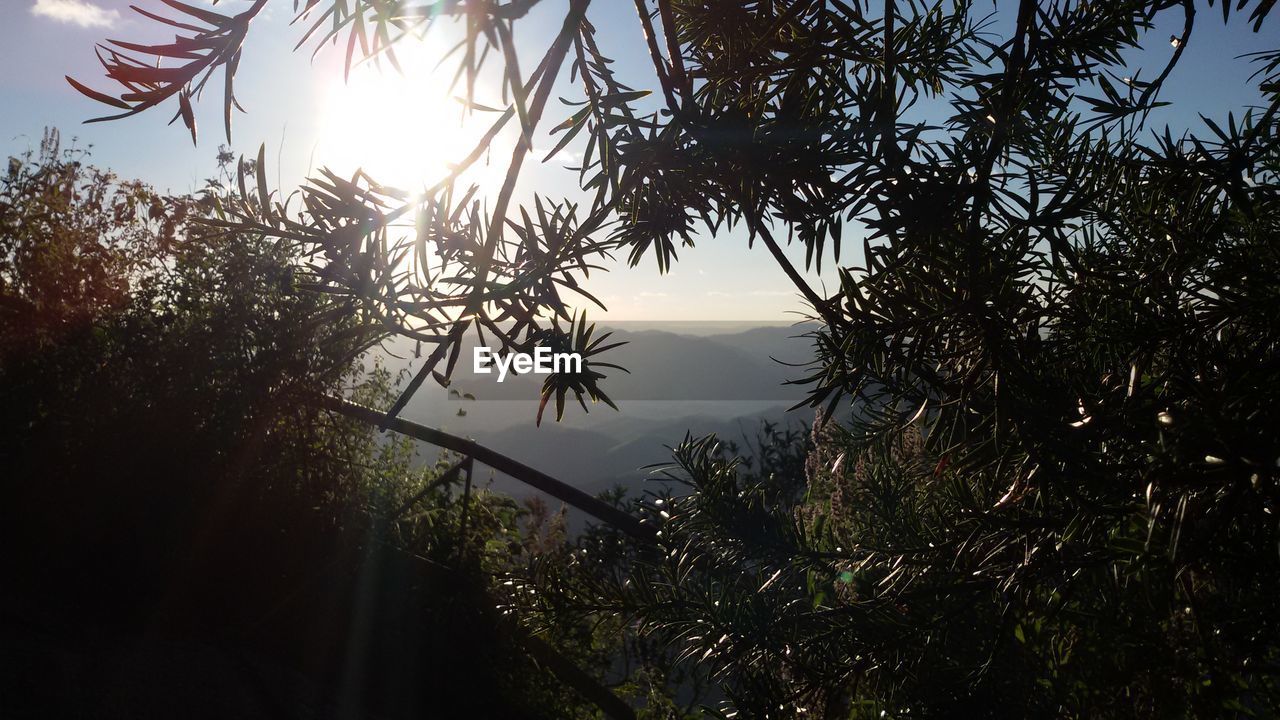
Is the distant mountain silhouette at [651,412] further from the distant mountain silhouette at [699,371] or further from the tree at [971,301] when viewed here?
the tree at [971,301]

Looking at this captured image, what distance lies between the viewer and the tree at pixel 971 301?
730mm

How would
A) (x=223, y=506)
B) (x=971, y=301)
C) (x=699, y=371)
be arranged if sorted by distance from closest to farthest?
1. (x=971, y=301)
2. (x=223, y=506)
3. (x=699, y=371)

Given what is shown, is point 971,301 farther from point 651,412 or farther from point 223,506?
point 651,412

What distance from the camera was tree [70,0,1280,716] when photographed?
0.73m

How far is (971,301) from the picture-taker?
739mm

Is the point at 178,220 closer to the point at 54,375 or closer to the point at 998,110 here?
the point at 54,375

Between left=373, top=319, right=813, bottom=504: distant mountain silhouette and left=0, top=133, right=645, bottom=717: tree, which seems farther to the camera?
left=373, top=319, right=813, bottom=504: distant mountain silhouette

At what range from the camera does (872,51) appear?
39.6 inches

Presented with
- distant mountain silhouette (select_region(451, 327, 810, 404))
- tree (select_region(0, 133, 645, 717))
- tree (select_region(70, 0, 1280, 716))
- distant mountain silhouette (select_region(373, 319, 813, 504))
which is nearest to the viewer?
tree (select_region(70, 0, 1280, 716))

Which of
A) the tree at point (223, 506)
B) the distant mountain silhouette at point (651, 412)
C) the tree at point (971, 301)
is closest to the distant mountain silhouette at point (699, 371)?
the distant mountain silhouette at point (651, 412)

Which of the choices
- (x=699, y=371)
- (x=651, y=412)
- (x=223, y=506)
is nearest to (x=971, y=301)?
(x=223, y=506)

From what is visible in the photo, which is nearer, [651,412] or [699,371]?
[651,412]

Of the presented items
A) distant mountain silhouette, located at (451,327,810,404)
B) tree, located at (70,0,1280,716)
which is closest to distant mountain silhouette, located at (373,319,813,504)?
distant mountain silhouette, located at (451,327,810,404)

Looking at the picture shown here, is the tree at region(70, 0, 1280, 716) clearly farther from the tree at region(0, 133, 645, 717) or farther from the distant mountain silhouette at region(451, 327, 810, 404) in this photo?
the distant mountain silhouette at region(451, 327, 810, 404)
